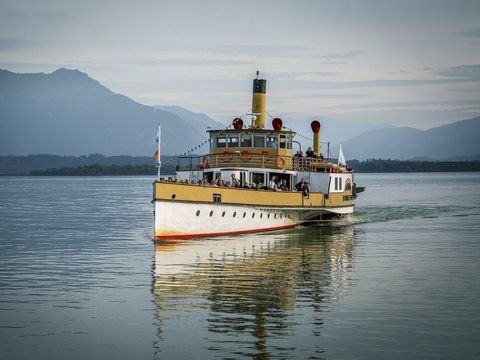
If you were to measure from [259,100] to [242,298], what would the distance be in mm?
28479

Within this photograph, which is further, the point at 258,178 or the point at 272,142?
the point at 272,142

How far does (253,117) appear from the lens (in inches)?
1982

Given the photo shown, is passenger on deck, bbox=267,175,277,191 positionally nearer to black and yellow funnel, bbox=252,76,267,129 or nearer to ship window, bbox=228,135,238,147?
ship window, bbox=228,135,238,147

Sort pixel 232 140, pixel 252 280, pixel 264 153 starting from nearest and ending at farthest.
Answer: pixel 252 280, pixel 264 153, pixel 232 140

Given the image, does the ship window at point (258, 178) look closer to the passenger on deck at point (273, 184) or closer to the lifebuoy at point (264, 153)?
the passenger on deck at point (273, 184)

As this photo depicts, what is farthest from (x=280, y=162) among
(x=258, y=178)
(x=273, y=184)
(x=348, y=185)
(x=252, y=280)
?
(x=252, y=280)

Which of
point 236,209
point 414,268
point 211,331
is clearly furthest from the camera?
point 236,209

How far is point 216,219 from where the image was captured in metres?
42.0

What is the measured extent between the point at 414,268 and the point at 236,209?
43.1 ft

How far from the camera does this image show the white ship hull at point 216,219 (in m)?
39.8

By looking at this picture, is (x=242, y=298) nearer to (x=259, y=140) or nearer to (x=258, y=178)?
(x=258, y=178)

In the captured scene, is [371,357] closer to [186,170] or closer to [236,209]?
[236,209]

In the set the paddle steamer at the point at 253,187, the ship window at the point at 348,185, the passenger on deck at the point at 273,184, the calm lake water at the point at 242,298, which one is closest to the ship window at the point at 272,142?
the paddle steamer at the point at 253,187

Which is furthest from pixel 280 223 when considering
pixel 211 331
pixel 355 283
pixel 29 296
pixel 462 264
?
pixel 211 331
